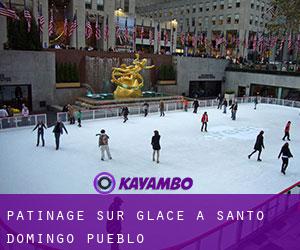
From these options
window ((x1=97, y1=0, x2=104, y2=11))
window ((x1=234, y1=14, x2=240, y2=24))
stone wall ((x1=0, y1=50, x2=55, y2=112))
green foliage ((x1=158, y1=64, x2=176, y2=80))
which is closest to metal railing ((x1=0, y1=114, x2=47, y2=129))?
stone wall ((x1=0, y1=50, x2=55, y2=112))

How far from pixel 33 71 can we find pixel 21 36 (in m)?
2.75

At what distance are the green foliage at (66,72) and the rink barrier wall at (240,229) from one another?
22.3 meters

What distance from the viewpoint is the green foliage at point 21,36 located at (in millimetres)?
23578

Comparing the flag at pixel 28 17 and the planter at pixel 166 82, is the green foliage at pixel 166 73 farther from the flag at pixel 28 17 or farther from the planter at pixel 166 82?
the flag at pixel 28 17

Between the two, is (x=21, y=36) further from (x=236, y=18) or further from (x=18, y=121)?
(x=236, y=18)

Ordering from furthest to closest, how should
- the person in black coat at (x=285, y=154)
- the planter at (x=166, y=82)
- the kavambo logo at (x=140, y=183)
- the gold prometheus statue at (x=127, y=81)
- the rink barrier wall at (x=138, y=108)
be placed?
the planter at (x=166, y=82), the gold prometheus statue at (x=127, y=81), the rink barrier wall at (x=138, y=108), the person in black coat at (x=285, y=154), the kavambo logo at (x=140, y=183)

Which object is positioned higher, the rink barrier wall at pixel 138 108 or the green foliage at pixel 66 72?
the green foliage at pixel 66 72

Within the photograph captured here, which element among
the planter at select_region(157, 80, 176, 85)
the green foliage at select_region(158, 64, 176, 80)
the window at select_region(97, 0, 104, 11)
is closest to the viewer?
the planter at select_region(157, 80, 176, 85)

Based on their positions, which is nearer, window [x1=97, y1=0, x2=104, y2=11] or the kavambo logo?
the kavambo logo

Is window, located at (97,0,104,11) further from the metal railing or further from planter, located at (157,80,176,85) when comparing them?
the metal railing

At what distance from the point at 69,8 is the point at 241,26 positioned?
108 ft

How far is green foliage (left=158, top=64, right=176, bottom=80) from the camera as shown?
33172 mm

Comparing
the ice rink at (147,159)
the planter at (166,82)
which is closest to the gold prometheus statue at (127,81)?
the planter at (166,82)

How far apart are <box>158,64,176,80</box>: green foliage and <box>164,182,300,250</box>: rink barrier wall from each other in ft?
87.8
